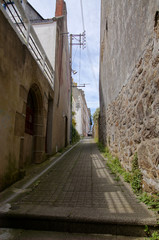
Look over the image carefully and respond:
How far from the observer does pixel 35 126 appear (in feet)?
20.9

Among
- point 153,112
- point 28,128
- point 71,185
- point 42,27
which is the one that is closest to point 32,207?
point 71,185

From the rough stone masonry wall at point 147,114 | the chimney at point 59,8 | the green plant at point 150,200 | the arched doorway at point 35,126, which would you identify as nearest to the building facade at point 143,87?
the rough stone masonry wall at point 147,114

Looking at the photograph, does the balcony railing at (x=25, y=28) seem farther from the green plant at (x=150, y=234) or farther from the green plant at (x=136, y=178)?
the green plant at (x=150, y=234)

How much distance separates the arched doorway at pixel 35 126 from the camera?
5934 mm

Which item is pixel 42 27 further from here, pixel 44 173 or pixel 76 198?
pixel 76 198

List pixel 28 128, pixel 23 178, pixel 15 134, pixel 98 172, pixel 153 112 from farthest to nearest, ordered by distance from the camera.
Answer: pixel 28 128
pixel 98 172
pixel 23 178
pixel 15 134
pixel 153 112

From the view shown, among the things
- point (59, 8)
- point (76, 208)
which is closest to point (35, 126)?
point (76, 208)

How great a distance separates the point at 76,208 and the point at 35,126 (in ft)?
13.5

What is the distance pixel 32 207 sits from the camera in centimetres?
278

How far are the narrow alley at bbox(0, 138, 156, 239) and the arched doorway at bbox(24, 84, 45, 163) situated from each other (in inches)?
86.4

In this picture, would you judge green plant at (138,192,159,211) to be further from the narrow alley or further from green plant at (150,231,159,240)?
green plant at (150,231,159,240)

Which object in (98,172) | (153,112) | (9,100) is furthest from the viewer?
(98,172)

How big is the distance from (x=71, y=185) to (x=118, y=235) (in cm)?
173

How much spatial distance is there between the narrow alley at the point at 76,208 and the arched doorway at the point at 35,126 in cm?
219
